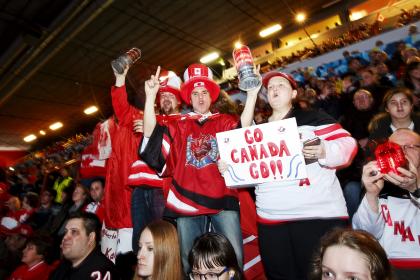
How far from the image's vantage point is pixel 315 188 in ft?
7.02

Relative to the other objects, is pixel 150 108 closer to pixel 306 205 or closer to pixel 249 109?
pixel 249 109

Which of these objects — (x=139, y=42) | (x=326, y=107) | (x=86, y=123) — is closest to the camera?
(x=326, y=107)

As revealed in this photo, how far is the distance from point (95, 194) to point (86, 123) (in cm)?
1422

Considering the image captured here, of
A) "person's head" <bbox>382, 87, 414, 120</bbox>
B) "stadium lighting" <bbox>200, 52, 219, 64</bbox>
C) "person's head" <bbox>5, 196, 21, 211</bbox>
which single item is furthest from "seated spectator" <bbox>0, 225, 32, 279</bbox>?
"stadium lighting" <bbox>200, 52, 219, 64</bbox>

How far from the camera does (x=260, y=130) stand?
7.29ft

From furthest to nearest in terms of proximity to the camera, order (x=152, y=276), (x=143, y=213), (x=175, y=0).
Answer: (x=175, y=0), (x=143, y=213), (x=152, y=276)

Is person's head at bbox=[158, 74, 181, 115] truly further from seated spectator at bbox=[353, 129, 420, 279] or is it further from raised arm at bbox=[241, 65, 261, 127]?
seated spectator at bbox=[353, 129, 420, 279]

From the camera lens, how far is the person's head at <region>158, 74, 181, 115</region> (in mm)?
3396

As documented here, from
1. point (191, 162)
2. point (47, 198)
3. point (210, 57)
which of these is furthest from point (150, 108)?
point (210, 57)

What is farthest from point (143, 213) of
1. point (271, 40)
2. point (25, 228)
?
point (271, 40)

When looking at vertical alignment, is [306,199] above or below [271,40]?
below

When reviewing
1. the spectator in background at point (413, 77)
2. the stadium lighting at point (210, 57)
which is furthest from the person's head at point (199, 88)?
the stadium lighting at point (210, 57)

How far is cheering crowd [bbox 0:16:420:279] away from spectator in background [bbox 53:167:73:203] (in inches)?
169

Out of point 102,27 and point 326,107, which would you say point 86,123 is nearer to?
point 102,27
